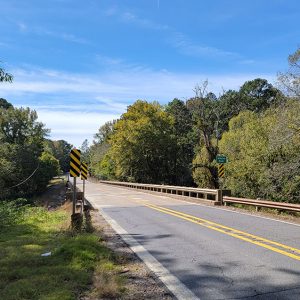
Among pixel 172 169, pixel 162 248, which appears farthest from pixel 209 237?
pixel 172 169

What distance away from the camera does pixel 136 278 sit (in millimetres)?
6781

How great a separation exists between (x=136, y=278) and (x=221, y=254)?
7.44 ft

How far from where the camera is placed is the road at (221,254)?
596 centimetres

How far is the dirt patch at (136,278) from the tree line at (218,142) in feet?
36.5

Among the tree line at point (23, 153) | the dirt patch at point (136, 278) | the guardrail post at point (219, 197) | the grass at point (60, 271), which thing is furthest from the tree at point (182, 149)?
the grass at point (60, 271)

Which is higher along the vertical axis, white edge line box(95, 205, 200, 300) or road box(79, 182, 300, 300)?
road box(79, 182, 300, 300)

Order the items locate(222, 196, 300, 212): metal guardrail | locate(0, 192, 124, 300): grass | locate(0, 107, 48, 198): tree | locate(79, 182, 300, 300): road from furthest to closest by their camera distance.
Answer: locate(0, 107, 48, 198): tree
locate(222, 196, 300, 212): metal guardrail
locate(79, 182, 300, 300): road
locate(0, 192, 124, 300): grass

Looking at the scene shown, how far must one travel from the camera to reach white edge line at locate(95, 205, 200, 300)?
5.85 m

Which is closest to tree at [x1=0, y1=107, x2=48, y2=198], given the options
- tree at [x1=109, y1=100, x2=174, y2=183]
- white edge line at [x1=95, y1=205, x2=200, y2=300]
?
tree at [x1=109, y1=100, x2=174, y2=183]

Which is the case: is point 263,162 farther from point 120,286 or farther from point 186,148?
point 186,148

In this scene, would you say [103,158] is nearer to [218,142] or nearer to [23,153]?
[23,153]

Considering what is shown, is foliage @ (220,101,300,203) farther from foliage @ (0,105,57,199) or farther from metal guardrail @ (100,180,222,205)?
foliage @ (0,105,57,199)

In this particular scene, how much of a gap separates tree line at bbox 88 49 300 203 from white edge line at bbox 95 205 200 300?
33.9 ft

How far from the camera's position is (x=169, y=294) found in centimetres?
588
